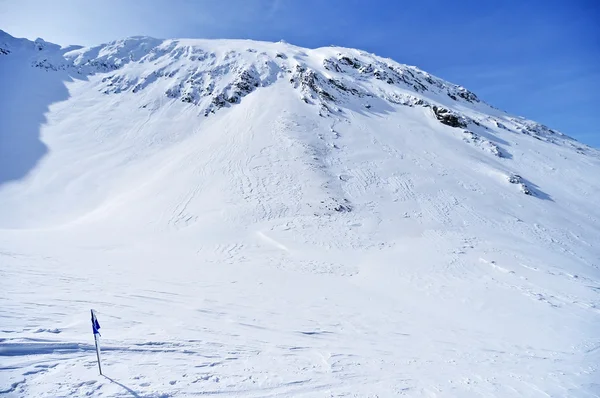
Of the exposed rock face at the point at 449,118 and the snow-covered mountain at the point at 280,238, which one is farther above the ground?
the exposed rock face at the point at 449,118

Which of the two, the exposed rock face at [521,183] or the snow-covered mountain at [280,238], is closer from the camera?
the snow-covered mountain at [280,238]

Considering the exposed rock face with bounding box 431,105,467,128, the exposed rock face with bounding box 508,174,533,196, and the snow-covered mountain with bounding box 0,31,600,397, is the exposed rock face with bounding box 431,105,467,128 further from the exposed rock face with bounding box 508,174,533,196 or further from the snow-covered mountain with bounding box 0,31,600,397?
the exposed rock face with bounding box 508,174,533,196

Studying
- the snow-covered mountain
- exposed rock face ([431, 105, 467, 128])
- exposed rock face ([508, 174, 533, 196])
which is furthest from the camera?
exposed rock face ([431, 105, 467, 128])

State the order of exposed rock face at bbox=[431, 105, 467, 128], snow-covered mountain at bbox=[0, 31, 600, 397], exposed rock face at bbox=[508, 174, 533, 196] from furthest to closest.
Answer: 1. exposed rock face at bbox=[431, 105, 467, 128]
2. exposed rock face at bbox=[508, 174, 533, 196]
3. snow-covered mountain at bbox=[0, 31, 600, 397]

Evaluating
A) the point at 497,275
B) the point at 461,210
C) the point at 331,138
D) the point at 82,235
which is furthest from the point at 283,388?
the point at 331,138

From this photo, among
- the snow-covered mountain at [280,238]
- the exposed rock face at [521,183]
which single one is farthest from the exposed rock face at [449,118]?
the exposed rock face at [521,183]

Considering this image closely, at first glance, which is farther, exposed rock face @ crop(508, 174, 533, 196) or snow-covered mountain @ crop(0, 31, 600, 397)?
exposed rock face @ crop(508, 174, 533, 196)

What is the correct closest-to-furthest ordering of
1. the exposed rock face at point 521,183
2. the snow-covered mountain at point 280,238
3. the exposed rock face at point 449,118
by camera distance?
1. the snow-covered mountain at point 280,238
2. the exposed rock face at point 521,183
3. the exposed rock face at point 449,118

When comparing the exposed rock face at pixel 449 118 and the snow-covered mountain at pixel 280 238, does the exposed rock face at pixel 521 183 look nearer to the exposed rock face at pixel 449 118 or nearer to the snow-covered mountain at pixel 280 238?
the snow-covered mountain at pixel 280 238

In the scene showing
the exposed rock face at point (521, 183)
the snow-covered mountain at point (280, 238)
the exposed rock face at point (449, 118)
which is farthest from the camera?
the exposed rock face at point (449, 118)

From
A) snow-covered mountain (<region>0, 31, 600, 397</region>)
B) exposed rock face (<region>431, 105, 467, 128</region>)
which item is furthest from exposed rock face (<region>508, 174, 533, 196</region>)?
exposed rock face (<region>431, 105, 467, 128</region>)
